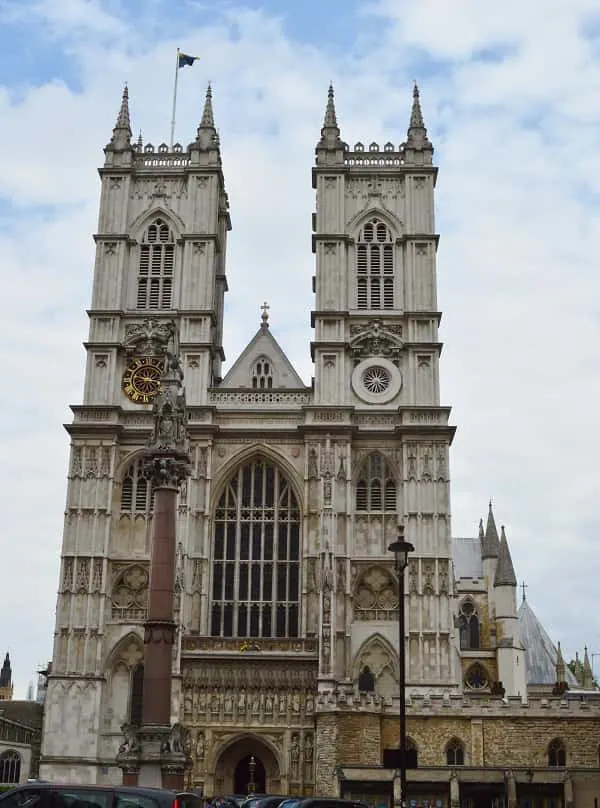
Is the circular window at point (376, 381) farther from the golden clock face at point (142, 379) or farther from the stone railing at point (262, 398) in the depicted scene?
the golden clock face at point (142, 379)

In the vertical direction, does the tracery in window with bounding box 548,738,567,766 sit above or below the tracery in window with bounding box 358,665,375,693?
below

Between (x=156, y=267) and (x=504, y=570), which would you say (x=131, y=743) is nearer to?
(x=156, y=267)

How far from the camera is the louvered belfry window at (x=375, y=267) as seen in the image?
5172 centimetres

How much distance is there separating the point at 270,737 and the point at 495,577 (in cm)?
2125

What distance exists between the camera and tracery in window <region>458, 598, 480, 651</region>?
200 feet

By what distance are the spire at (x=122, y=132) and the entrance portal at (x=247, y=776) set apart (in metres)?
28.8

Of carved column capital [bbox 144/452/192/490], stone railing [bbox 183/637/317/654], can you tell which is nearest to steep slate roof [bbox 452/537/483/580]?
stone railing [bbox 183/637/317/654]

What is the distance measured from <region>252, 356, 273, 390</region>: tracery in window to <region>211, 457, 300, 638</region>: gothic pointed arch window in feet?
13.4

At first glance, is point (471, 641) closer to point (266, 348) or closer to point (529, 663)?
point (529, 663)

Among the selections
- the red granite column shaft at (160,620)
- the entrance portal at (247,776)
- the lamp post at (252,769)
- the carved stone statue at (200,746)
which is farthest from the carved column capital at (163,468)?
the entrance portal at (247,776)

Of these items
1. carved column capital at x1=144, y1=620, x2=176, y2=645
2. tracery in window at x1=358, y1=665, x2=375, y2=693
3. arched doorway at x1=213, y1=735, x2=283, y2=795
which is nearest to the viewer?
carved column capital at x1=144, y1=620, x2=176, y2=645

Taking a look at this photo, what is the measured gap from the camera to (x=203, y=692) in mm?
44062

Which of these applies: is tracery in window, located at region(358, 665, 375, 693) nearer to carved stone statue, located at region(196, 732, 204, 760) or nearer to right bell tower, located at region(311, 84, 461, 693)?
right bell tower, located at region(311, 84, 461, 693)

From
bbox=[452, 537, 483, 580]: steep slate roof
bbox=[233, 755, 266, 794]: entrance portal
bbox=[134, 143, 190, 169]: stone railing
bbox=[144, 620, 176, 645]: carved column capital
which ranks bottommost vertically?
bbox=[233, 755, 266, 794]: entrance portal
